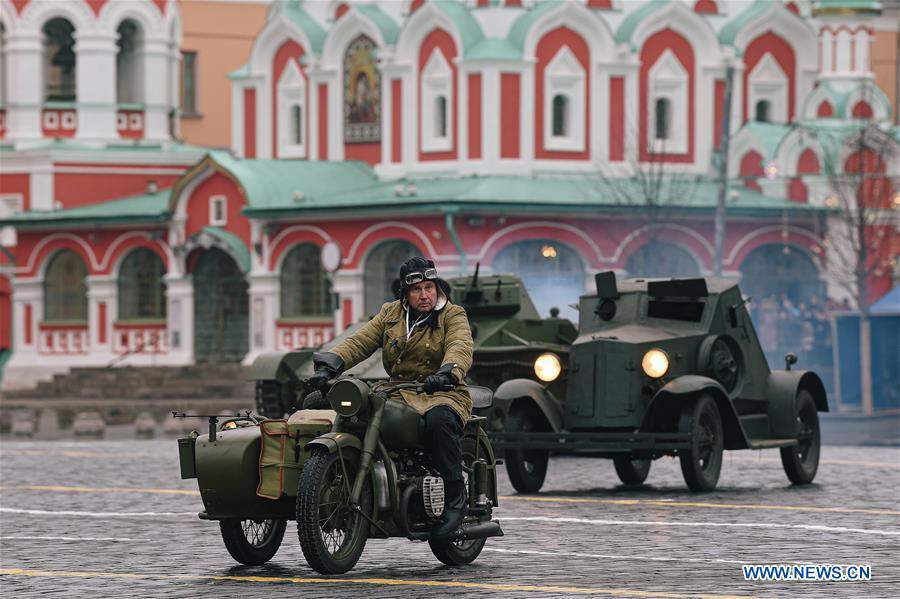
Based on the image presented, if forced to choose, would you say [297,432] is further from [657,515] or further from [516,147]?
[516,147]

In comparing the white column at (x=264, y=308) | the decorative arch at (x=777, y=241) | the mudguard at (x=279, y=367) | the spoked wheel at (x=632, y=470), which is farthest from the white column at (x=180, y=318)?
the spoked wheel at (x=632, y=470)

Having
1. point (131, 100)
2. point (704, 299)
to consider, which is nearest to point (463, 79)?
point (131, 100)

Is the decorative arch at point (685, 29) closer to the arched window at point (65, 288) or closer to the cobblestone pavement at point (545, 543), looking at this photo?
the arched window at point (65, 288)

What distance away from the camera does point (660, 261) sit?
173 ft

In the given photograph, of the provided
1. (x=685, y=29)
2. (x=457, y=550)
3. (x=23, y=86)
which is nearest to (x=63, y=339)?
(x=23, y=86)

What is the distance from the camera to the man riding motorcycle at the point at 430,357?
1332cm

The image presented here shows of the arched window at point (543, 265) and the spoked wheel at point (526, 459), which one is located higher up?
the arched window at point (543, 265)

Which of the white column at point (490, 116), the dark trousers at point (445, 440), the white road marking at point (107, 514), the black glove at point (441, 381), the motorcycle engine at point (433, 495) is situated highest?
the white column at point (490, 116)

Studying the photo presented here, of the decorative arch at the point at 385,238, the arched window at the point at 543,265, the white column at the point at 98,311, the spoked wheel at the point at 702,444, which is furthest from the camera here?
the white column at the point at 98,311

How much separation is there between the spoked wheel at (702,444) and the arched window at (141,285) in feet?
123

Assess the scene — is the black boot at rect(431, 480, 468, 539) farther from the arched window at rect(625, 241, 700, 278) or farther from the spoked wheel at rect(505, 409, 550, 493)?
the arched window at rect(625, 241, 700, 278)

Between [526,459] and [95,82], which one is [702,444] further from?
[95,82]

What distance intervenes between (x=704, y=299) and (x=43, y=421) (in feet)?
97.8

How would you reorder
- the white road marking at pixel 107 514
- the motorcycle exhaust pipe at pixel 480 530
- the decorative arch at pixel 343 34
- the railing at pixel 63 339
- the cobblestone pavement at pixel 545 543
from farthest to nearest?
the railing at pixel 63 339, the decorative arch at pixel 343 34, the white road marking at pixel 107 514, the motorcycle exhaust pipe at pixel 480 530, the cobblestone pavement at pixel 545 543
